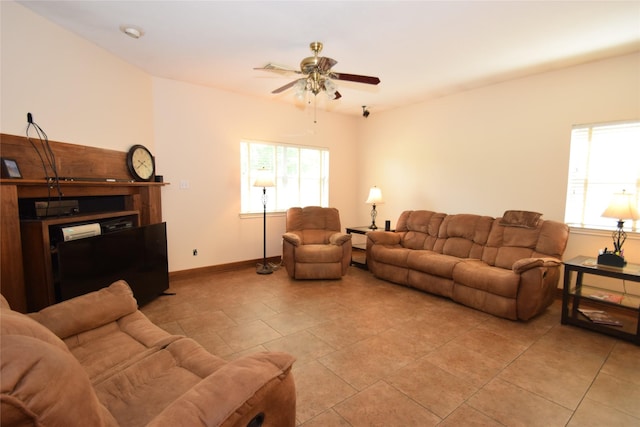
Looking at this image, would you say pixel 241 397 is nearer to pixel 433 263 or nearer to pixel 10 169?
pixel 10 169

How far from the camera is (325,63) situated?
8.20 feet

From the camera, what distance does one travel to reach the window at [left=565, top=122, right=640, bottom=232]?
10.6ft

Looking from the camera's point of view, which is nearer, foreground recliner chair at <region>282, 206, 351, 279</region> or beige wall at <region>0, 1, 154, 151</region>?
beige wall at <region>0, 1, 154, 151</region>

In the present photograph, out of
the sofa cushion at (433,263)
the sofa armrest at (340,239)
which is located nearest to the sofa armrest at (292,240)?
the sofa armrest at (340,239)

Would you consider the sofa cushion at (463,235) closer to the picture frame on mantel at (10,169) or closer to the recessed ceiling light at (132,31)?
the recessed ceiling light at (132,31)

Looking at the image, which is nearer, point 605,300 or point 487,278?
point 605,300

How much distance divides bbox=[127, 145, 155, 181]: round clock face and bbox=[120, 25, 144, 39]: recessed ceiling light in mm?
1228

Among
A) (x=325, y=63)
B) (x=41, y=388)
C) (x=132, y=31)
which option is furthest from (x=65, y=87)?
(x=41, y=388)

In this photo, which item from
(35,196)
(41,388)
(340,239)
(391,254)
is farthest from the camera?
(340,239)

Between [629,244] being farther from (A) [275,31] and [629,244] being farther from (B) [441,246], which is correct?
(A) [275,31]

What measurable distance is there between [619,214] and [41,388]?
4.01 meters

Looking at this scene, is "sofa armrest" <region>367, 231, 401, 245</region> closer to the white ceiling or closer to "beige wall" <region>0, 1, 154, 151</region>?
the white ceiling

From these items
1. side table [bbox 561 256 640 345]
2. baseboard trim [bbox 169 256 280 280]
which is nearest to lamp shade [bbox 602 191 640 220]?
side table [bbox 561 256 640 345]

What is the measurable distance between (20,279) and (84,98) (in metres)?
1.77
